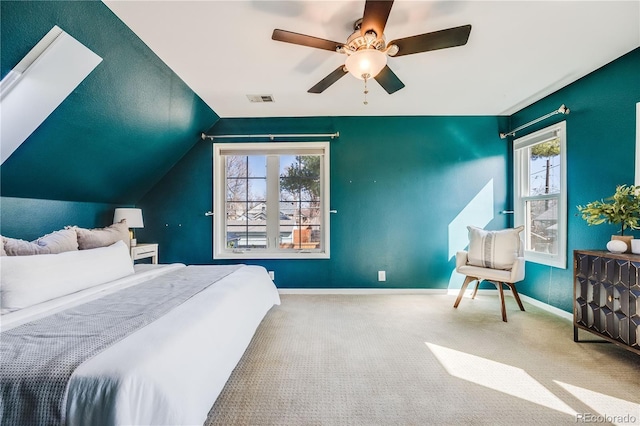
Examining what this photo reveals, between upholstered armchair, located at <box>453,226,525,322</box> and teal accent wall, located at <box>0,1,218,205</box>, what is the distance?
3.63m

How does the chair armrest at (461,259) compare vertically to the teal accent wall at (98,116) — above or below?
below

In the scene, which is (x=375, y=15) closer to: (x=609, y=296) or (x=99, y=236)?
(x=609, y=296)

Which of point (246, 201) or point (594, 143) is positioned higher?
point (594, 143)

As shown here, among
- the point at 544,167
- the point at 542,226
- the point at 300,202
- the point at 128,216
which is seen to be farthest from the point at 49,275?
the point at 544,167

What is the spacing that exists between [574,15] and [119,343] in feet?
10.6

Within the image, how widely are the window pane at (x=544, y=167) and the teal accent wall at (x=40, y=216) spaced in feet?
17.3

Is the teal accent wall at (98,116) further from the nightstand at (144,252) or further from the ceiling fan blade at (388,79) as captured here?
the ceiling fan blade at (388,79)

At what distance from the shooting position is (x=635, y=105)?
7.26 ft

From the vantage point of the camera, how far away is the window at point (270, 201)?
147 inches

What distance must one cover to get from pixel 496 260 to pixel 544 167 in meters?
1.34

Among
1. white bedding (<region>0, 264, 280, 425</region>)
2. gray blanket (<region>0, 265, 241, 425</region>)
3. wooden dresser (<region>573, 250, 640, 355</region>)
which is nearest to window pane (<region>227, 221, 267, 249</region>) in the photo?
white bedding (<region>0, 264, 280, 425</region>)

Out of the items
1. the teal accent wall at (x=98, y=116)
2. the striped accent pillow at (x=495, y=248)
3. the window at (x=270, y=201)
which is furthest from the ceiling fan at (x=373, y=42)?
the striped accent pillow at (x=495, y=248)

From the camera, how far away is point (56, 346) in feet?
3.41

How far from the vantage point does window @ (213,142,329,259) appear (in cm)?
373
